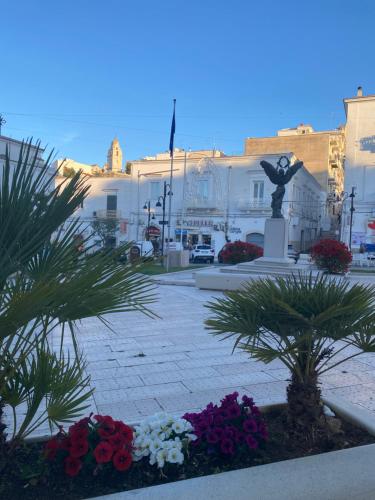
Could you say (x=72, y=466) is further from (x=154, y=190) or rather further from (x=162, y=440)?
(x=154, y=190)

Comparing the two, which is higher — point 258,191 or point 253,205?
point 258,191

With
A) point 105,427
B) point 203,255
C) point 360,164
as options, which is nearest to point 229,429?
point 105,427

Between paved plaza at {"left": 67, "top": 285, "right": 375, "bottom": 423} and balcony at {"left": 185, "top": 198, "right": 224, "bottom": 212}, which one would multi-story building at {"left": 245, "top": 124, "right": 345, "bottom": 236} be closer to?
balcony at {"left": 185, "top": 198, "right": 224, "bottom": 212}

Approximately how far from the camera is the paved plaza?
442 centimetres

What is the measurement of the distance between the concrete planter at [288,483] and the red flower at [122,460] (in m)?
0.19

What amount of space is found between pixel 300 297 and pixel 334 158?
63823 mm

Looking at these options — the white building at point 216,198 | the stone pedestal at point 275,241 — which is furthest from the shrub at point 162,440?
the white building at point 216,198

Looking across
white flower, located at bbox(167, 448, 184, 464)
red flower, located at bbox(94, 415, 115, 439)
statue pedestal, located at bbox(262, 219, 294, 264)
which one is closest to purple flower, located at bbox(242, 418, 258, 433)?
white flower, located at bbox(167, 448, 184, 464)

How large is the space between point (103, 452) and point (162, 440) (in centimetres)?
37

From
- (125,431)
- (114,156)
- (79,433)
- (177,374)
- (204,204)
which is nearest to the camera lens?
(79,433)

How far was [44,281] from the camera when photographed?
173cm

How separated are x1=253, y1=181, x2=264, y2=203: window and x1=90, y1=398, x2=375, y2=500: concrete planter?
38930 millimetres

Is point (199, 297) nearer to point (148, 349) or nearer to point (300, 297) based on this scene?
point (148, 349)

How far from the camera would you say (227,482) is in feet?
7.20
